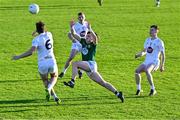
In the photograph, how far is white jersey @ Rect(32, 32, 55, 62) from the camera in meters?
11.8

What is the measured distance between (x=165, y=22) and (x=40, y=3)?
12.9m

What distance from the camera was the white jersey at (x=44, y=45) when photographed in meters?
11.8

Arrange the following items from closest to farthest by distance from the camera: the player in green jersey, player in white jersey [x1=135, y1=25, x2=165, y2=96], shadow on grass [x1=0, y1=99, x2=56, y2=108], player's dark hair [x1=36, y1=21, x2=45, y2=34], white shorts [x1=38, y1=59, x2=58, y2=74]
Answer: player's dark hair [x1=36, y1=21, x2=45, y2=34]
white shorts [x1=38, y1=59, x2=58, y2=74]
shadow on grass [x1=0, y1=99, x2=56, y2=108]
the player in green jersey
player in white jersey [x1=135, y1=25, x2=165, y2=96]

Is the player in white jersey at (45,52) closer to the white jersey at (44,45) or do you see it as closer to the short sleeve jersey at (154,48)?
the white jersey at (44,45)

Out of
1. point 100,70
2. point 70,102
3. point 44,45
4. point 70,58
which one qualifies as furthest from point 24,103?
point 100,70

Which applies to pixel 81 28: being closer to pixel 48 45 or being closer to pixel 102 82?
pixel 102 82

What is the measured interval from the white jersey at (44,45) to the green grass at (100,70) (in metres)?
1.36

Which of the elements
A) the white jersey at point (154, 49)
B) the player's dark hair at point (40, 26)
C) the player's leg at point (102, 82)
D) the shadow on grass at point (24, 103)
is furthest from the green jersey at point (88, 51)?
the white jersey at point (154, 49)

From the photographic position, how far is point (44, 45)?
11867 millimetres

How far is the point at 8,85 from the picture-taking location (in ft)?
46.8

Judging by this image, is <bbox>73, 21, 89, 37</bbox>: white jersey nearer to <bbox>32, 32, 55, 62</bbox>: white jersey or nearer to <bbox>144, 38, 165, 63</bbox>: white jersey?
<bbox>144, 38, 165, 63</bbox>: white jersey


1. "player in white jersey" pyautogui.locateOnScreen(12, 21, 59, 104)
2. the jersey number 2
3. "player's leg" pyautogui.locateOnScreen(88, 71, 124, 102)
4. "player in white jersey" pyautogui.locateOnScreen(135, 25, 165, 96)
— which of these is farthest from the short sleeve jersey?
the jersey number 2

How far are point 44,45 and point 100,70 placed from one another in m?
5.02

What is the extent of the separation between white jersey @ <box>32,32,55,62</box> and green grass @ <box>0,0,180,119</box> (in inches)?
53.6
